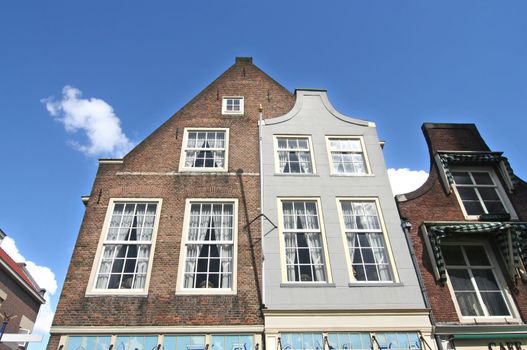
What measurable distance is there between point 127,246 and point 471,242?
36.1ft

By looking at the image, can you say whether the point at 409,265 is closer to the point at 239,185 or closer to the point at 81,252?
the point at 239,185

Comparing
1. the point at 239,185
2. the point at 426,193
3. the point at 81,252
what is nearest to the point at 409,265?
the point at 426,193

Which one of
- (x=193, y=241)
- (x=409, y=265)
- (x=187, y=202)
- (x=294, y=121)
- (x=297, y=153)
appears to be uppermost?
(x=294, y=121)

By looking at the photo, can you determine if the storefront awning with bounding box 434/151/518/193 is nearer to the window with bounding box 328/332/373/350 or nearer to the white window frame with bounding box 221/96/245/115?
the window with bounding box 328/332/373/350

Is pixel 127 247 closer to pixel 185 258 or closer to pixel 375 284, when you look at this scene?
pixel 185 258

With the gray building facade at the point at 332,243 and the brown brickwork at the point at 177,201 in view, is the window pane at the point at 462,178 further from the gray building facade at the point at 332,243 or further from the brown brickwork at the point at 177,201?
the brown brickwork at the point at 177,201

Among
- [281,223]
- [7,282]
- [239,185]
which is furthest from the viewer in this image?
[7,282]

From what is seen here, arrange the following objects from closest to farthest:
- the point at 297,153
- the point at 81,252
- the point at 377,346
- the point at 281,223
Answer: the point at 377,346
the point at 81,252
the point at 281,223
the point at 297,153

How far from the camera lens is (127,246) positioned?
37.2ft

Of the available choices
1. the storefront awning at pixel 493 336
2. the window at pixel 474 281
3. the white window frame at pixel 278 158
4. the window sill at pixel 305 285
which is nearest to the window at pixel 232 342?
the window sill at pixel 305 285

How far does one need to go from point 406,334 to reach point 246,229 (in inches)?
212

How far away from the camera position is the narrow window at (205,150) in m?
13.6

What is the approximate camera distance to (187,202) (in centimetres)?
1221

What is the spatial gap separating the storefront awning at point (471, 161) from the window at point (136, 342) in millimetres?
10751
